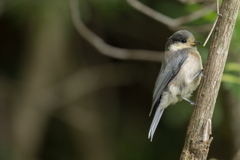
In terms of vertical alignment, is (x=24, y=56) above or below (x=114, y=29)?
below

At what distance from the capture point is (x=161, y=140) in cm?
523

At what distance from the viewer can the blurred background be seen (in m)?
4.89

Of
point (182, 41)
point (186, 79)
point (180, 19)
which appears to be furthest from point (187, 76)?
point (180, 19)

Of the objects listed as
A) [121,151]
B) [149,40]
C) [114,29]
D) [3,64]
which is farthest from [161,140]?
[3,64]

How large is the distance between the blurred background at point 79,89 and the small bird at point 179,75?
1278mm

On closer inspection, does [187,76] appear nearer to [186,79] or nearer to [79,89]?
[186,79]

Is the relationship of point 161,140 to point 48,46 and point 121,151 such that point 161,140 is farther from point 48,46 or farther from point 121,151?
point 48,46

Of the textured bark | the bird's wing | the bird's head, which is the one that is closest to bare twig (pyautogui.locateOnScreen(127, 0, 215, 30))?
the bird's head

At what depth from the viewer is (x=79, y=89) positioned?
5.31 m

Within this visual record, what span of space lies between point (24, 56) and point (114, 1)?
7.34ft

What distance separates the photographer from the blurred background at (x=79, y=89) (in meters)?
4.89

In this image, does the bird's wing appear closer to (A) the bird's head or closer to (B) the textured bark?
(A) the bird's head

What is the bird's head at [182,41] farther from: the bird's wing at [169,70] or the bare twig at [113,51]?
the bare twig at [113,51]

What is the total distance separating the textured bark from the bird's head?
100cm
